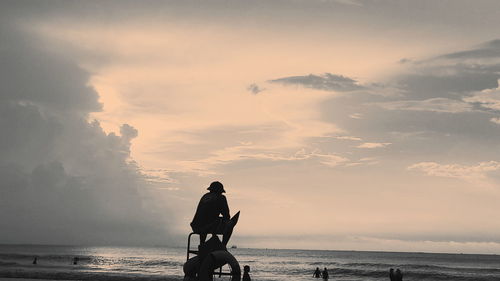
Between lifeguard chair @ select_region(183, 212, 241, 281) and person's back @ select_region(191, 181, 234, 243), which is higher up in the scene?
person's back @ select_region(191, 181, 234, 243)

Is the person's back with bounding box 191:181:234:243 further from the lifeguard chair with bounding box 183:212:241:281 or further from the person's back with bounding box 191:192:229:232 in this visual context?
the lifeguard chair with bounding box 183:212:241:281

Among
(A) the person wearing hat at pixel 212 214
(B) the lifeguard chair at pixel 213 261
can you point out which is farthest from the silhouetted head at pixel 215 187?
(B) the lifeguard chair at pixel 213 261

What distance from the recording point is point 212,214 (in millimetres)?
13477

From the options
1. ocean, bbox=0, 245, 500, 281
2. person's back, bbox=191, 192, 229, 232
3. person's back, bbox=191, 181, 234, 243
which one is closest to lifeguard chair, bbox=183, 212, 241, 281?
person's back, bbox=191, 181, 234, 243

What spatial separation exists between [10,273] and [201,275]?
37.2 meters

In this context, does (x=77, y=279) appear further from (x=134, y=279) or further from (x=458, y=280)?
(x=458, y=280)

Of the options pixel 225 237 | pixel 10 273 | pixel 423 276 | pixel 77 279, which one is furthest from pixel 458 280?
pixel 225 237

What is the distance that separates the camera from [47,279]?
139 feet

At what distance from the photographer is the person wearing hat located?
1337 centimetres

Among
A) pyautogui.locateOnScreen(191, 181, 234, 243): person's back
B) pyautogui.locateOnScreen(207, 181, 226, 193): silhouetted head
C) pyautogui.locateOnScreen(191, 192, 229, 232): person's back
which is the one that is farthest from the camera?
pyautogui.locateOnScreen(207, 181, 226, 193): silhouetted head

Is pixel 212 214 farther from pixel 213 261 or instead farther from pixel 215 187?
pixel 213 261

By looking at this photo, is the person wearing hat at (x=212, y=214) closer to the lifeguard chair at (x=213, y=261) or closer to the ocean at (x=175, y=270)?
the lifeguard chair at (x=213, y=261)

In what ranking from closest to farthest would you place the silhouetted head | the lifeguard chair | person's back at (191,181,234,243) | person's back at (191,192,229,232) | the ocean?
the lifeguard chair < person's back at (191,181,234,243) < person's back at (191,192,229,232) < the silhouetted head < the ocean

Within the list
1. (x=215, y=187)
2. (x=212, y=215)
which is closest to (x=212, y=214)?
(x=212, y=215)
